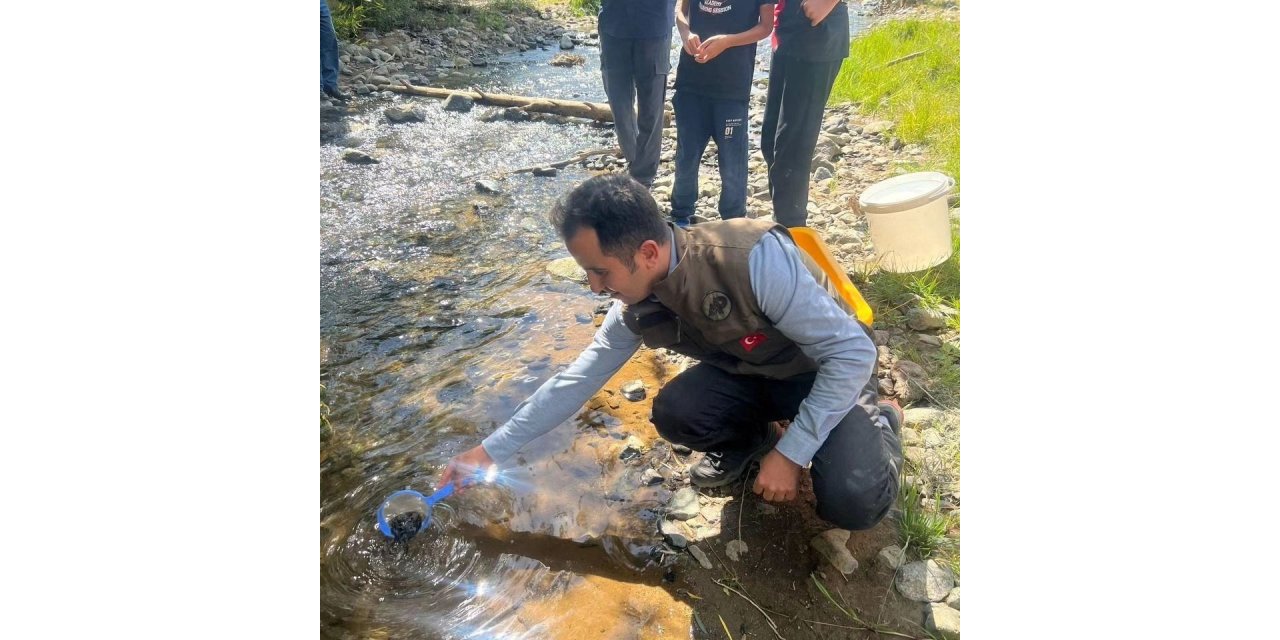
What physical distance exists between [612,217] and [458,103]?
443 centimetres

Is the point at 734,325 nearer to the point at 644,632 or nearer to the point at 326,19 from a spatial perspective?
the point at 644,632

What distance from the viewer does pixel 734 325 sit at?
189 centimetres

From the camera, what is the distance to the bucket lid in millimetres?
3033

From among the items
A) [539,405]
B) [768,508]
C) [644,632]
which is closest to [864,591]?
[768,508]

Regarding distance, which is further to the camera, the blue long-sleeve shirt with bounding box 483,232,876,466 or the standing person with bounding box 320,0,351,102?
the standing person with bounding box 320,0,351,102

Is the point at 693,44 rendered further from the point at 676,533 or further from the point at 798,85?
the point at 676,533

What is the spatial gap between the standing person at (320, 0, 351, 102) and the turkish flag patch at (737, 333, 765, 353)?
4347 mm

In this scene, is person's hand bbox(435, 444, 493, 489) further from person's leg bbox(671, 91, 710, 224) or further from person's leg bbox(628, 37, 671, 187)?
person's leg bbox(628, 37, 671, 187)

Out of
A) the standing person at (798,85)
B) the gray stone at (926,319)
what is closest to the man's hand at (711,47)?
the standing person at (798,85)

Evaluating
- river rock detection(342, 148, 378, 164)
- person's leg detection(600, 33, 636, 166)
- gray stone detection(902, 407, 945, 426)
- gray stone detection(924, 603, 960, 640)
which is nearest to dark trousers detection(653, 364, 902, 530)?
gray stone detection(924, 603, 960, 640)

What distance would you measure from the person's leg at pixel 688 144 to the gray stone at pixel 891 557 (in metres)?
2.06

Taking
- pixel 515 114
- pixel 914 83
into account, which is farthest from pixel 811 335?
pixel 515 114

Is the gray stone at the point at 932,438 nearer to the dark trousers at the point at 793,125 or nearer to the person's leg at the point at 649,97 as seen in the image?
the dark trousers at the point at 793,125

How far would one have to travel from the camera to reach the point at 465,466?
2.19m
